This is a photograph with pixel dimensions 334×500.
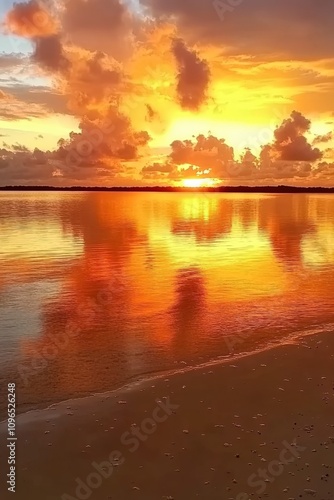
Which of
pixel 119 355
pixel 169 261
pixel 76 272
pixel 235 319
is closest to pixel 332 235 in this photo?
pixel 169 261

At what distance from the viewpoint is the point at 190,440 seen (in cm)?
1013

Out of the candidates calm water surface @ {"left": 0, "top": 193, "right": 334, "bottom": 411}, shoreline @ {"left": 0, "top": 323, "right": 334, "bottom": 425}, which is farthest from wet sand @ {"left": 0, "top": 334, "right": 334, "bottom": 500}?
calm water surface @ {"left": 0, "top": 193, "right": 334, "bottom": 411}

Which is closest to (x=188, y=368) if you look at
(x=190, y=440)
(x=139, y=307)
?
(x=190, y=440)

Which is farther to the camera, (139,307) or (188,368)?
(139,307)

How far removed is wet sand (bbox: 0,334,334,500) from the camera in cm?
873

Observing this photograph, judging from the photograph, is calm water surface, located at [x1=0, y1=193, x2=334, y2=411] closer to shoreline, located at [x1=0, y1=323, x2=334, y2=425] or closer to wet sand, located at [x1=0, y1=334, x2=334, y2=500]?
shoreline, located at [x1=0, y1=323, x2=334, y2=425]

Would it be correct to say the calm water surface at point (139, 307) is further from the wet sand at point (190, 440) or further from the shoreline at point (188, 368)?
the wet sand at point (190, 440)

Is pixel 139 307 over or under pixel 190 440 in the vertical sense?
under

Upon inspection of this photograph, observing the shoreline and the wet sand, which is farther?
the shoreline

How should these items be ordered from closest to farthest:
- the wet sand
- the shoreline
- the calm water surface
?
the wet sand < the shoreline < the calm water surface

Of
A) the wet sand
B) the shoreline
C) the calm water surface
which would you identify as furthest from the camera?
the calm water surface

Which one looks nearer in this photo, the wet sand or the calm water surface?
the wet sand

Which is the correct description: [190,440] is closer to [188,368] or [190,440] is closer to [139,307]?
[188,368]

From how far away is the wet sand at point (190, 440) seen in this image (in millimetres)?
8727
